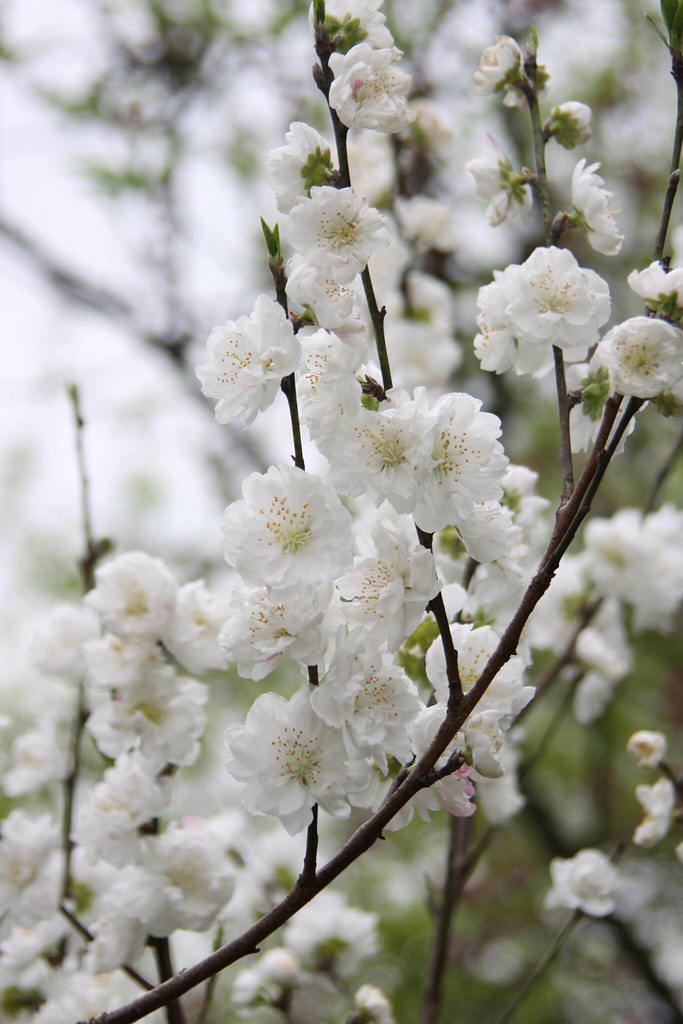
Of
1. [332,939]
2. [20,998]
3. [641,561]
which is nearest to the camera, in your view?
[20,998]

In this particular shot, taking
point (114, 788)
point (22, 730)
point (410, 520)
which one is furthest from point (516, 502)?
point (22, 730)

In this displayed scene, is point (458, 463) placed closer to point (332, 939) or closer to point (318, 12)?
point (318, 12)

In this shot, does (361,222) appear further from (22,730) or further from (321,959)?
(22,730)

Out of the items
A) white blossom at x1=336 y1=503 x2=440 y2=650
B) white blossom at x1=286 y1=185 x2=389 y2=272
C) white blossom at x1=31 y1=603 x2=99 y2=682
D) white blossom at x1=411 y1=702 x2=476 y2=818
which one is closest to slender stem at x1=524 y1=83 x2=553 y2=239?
white blossom at x1=286 y1=185 x2=389 y2=272

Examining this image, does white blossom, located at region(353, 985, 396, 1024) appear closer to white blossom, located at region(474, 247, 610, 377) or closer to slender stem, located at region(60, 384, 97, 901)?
slender stem, located at region(60, 384, 97, 901)

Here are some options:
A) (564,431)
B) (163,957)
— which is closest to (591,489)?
(564,431)

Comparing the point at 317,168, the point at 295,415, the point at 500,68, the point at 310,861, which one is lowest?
the point at 310,861
